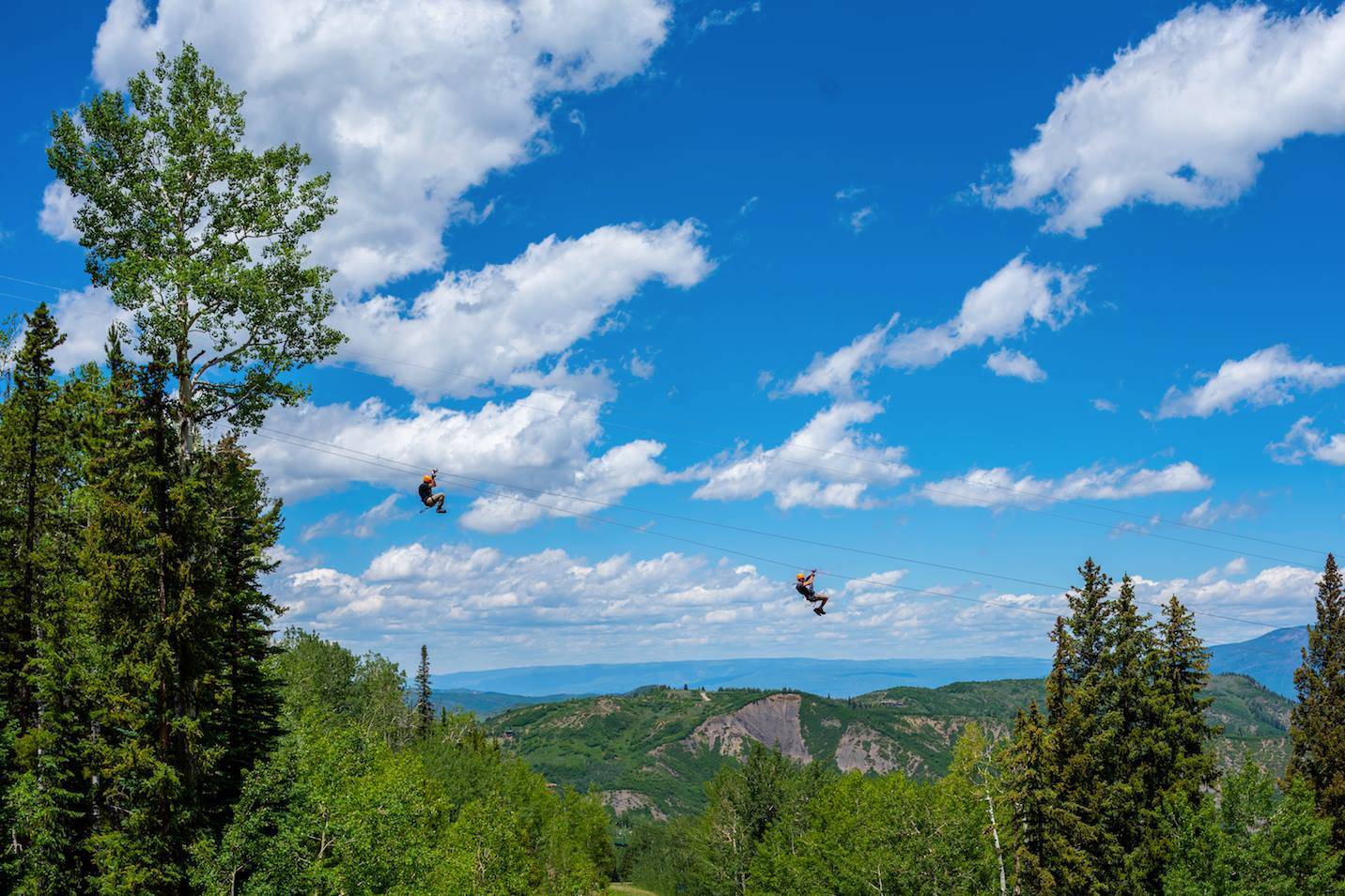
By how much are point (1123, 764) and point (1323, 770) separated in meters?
14.1

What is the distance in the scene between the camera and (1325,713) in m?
50.3

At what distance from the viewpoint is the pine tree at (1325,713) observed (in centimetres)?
4906

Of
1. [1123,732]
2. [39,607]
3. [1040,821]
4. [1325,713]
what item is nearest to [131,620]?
[39,607]

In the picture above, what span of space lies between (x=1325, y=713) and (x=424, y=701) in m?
99.6

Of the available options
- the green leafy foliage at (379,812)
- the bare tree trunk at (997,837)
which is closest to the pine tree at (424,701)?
the green leafy foliage at (379,812)

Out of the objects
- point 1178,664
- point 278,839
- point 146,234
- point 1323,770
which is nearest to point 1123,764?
point 1178,664

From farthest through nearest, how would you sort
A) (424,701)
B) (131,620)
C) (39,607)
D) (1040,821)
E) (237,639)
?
(424,701) → (1040,821) → (237,639) → (39,607) → (131,620)

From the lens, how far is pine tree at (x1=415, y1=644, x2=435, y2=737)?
10599cm

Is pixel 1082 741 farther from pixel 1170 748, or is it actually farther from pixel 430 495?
pixel 430 495

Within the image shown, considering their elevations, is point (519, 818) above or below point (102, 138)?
below

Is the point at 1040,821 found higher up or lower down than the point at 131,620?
lower down

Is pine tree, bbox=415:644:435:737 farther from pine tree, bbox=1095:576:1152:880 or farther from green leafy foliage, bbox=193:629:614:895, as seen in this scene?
pine tree, bbox=1095:576:1152:880

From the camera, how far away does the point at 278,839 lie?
29.5 m

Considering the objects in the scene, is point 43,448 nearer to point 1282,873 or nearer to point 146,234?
point 146,234
